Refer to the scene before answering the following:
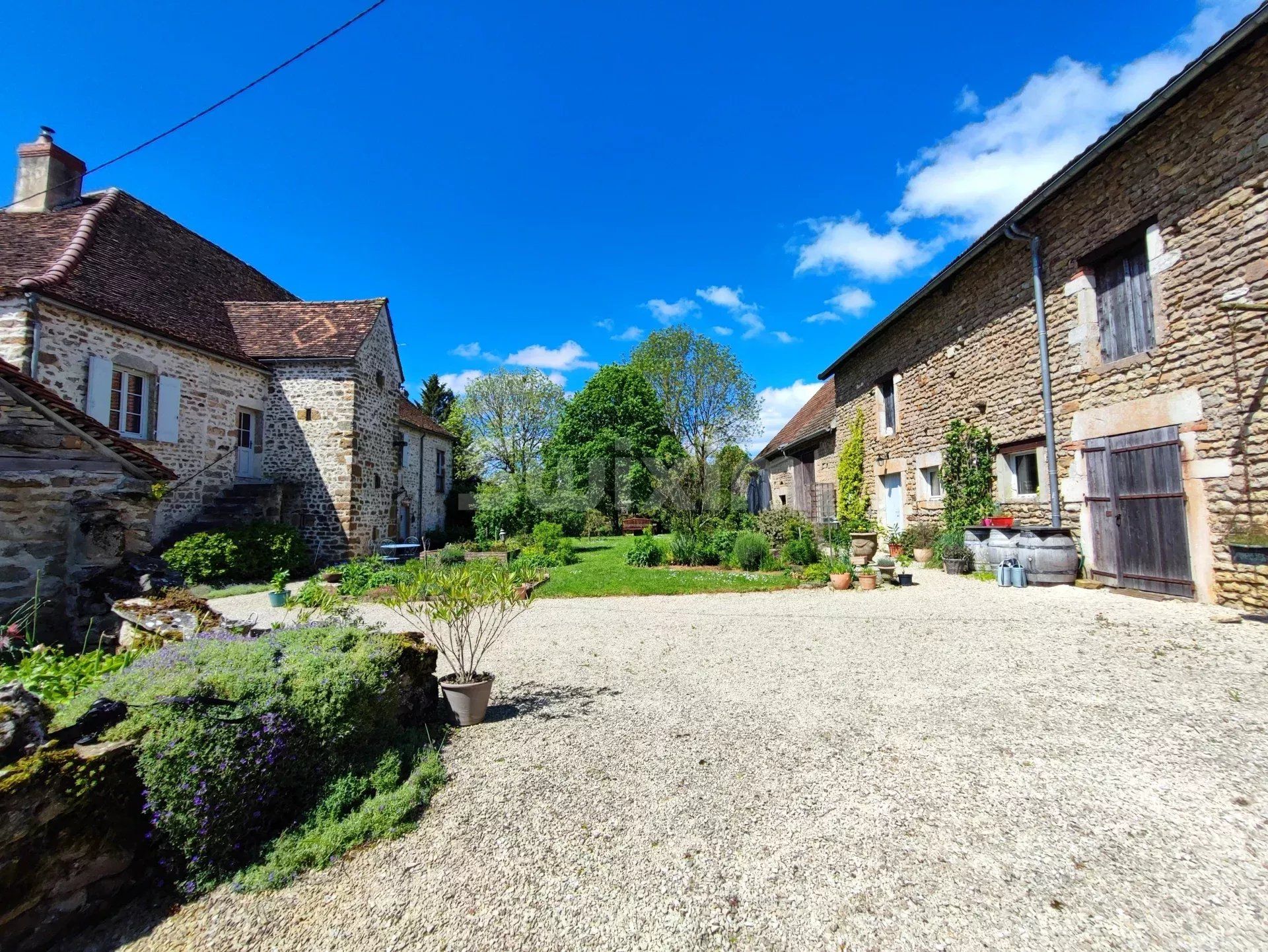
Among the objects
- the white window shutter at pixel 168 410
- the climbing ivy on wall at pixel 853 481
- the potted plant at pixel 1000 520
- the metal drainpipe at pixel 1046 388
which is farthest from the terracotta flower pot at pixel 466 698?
the climbing ivy on wall at pixel 853 481

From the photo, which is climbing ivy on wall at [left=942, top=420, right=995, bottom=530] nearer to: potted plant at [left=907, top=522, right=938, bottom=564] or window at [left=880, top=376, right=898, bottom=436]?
potted plant at [left=907, top=522, right=938, bottom=564]

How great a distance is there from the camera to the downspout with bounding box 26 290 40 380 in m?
9.37

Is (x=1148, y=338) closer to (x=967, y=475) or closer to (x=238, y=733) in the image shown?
(x=967, y=475)

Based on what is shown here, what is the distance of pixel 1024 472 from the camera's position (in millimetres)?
10125

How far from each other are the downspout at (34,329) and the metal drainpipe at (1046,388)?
53.8 feet

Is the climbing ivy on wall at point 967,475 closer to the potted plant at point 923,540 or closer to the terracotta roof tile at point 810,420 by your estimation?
the potted plant at point 923,540

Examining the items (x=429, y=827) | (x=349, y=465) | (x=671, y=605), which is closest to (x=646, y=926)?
(x=429, y=827)

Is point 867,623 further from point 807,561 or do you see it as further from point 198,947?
point 198,947

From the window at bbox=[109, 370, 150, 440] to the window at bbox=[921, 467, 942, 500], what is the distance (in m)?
16.5

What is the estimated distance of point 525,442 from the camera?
34.9 m

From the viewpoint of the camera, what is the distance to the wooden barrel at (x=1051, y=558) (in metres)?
8.52

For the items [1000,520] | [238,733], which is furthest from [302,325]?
[1000,520]

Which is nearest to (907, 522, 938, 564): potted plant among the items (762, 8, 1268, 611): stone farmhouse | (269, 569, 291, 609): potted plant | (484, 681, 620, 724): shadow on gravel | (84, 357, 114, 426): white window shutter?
(762, 8, 1268, 611): stone farmhouse

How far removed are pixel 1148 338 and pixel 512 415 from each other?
30.7m
